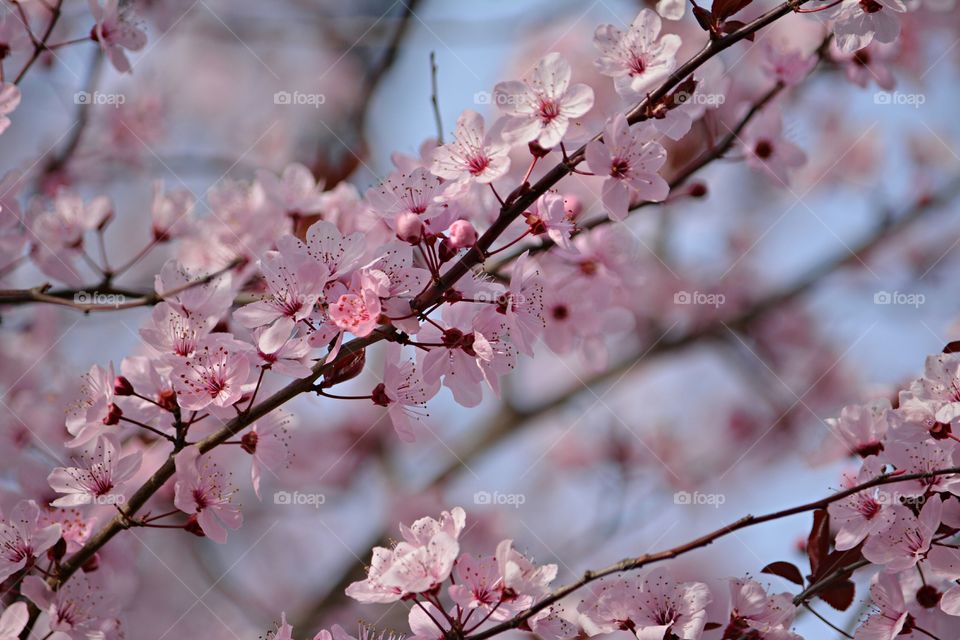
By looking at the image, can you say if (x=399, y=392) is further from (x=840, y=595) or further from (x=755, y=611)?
(x=840, y=595)

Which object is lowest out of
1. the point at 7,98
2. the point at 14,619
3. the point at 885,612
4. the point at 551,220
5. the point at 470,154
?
the point at 885,612

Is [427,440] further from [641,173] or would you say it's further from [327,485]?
[641,173]

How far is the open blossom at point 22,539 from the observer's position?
1688 mm

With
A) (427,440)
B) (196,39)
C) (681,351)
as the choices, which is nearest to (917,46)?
(681,351)

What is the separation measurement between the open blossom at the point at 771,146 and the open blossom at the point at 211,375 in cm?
156

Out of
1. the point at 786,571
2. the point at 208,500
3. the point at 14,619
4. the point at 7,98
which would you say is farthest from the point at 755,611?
the point at 7,98

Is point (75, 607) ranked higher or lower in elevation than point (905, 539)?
higher

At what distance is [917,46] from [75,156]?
4132 millimetres

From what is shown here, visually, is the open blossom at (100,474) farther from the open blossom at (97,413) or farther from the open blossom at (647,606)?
the open blossom at (647,606)

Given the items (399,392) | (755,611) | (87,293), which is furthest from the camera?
(87,293)

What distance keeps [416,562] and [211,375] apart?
1.59 ft

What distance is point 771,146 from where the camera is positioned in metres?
2.55

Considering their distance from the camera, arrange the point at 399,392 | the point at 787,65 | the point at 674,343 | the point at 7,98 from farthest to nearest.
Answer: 1. the point at 674,343
2. the point at 787,65
3. the point at 7,98
4. the point at 399,392

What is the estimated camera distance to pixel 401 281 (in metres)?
1.56
